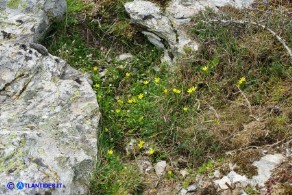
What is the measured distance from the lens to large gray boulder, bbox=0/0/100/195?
3.91m

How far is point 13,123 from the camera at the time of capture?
434 cm

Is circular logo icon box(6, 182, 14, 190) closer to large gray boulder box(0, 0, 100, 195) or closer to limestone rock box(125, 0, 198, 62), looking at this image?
large gray boulder box(0, 0, 100, 195)

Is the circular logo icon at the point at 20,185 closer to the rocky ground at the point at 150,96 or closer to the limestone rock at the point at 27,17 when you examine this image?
the rocky ground at the point at 150,96

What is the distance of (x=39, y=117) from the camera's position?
448cm

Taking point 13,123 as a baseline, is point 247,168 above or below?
below

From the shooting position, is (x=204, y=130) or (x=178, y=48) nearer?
(x=204, y=130)

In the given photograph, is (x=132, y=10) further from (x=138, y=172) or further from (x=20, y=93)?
(x=138, y=172)

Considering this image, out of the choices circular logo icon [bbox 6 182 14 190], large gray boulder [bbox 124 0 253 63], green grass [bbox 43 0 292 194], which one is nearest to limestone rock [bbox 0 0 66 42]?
green grass [bbox 43 0 292 194]

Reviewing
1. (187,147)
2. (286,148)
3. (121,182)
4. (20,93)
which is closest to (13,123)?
(20,93)

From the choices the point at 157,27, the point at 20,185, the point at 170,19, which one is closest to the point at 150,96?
the point at 157,27

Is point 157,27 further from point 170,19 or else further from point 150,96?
point 150,96

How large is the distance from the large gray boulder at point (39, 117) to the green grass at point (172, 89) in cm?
29

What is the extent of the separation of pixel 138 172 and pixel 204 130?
0.85m

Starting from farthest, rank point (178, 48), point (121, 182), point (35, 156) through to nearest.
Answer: point (178, 48) → point (121, 182) → point (35, 156)
